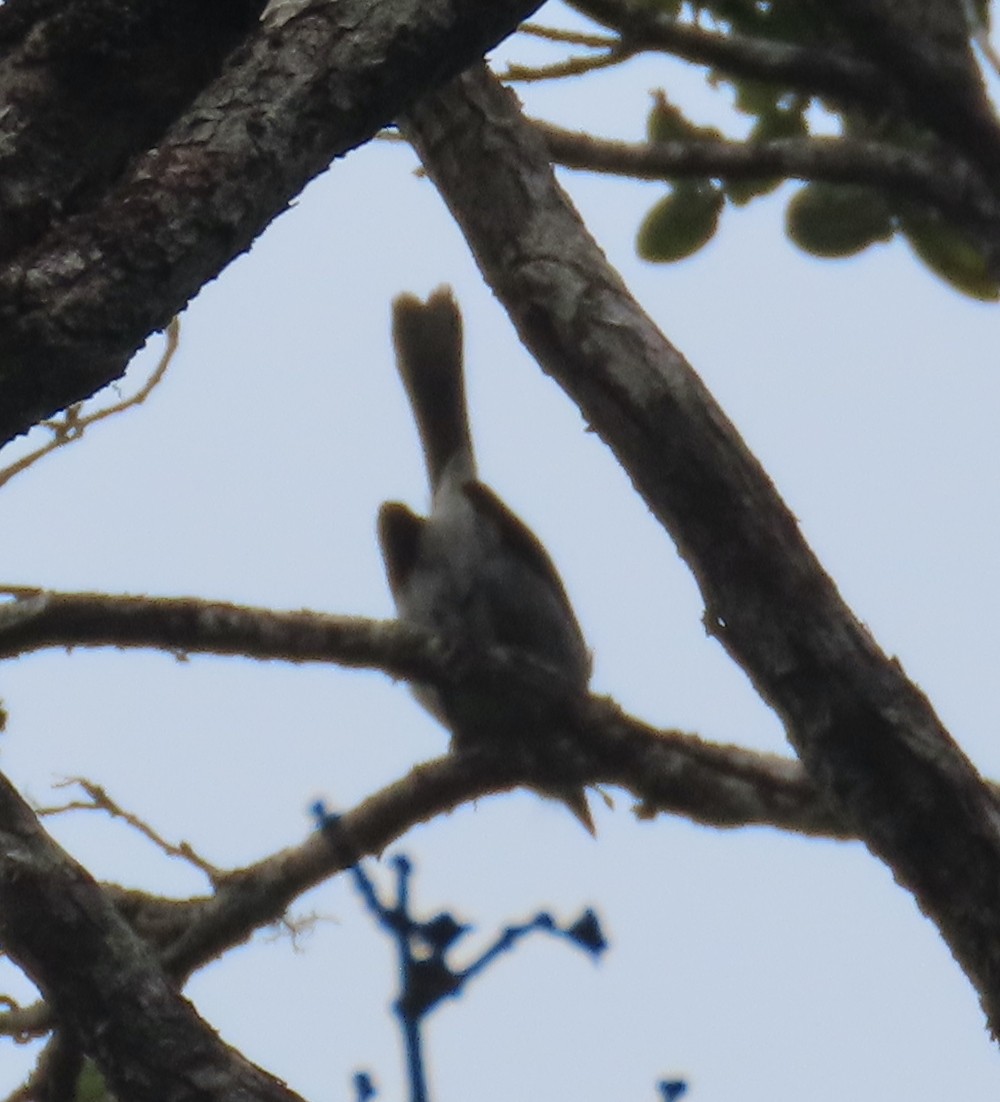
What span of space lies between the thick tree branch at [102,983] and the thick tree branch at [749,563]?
100 cm

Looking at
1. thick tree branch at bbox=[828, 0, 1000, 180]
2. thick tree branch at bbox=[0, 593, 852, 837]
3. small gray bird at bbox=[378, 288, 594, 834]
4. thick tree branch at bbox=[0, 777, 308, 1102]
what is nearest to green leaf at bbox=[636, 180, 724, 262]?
thick tree branch at bbox=[828, 0, 1000, 180]

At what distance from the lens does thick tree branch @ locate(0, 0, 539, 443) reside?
4.84 feet

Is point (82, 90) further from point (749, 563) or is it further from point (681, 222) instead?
point (681, 222)

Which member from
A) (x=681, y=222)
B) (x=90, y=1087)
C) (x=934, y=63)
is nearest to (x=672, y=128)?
(x=681, y=222)

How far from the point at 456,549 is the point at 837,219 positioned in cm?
189

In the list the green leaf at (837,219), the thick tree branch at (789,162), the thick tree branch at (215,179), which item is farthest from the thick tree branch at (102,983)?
the green leaf at (837,219)

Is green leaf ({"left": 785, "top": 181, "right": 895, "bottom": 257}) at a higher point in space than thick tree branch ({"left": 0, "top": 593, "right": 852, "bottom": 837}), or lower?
higher

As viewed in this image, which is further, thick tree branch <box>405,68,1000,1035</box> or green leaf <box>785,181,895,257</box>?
green leaf <box>785,181,895,257</box>

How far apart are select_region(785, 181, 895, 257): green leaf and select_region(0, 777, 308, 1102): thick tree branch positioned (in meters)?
2.21

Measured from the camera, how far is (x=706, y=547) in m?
2.79

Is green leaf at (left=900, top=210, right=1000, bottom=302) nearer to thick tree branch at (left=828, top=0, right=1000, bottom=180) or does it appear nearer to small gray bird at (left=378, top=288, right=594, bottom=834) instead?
thick tree branch at (left=828, top=0, right=1000, bottom=180)

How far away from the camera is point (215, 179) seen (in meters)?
1.63

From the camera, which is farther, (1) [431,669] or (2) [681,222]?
(2) [681,222]

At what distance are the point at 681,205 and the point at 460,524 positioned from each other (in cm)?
175
